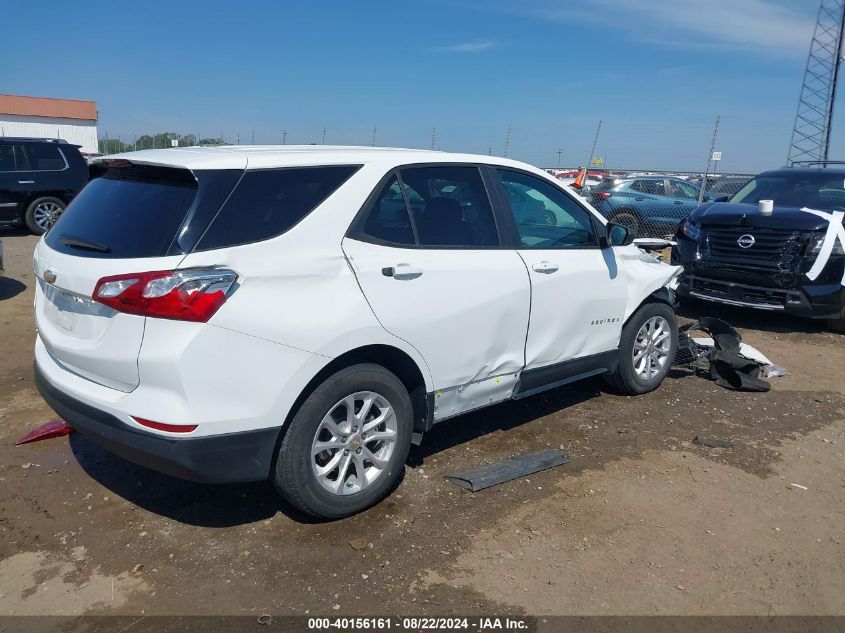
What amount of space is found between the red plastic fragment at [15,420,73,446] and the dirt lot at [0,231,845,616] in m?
0.06

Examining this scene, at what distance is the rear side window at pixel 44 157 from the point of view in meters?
13.1

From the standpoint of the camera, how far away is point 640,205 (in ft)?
51.1

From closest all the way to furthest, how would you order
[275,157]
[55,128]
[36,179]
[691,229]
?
1. [275,157]
2. [691,229]
3. [36,179]
4. [55,128]

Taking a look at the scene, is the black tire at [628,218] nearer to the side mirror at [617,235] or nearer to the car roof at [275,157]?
the side mirror at [617,235]

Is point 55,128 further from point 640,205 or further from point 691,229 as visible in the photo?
point 691,229

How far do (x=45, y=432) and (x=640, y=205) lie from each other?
13742 mm

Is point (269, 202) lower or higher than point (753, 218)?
higher

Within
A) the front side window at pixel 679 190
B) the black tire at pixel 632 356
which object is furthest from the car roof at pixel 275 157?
the front side window at pixel 679 190

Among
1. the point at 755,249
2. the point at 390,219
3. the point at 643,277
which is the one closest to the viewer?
the point at 390,219

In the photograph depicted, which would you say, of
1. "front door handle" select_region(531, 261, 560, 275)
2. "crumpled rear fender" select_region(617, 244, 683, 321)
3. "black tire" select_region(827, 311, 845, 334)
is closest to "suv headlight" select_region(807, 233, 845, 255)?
"black tire" select_region(827, 311, 845, 334)

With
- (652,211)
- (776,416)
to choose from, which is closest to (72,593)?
(776,416)

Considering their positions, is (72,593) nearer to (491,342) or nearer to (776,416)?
(491,342)

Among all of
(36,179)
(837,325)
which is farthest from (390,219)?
(36,179)

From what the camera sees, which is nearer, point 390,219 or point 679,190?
point 390,219
